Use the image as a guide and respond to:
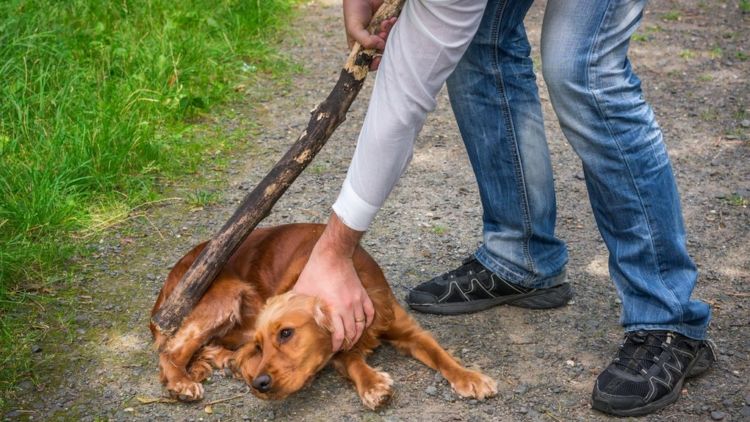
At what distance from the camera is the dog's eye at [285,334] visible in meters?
3.00

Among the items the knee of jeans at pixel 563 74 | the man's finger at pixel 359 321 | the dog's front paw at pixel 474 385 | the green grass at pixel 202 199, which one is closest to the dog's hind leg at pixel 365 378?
the man's finger at pixel 359 321

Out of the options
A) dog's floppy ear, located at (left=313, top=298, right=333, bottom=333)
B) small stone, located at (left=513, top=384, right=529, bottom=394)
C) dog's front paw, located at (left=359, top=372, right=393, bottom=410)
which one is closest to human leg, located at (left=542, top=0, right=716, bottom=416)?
small stone, located at (left=513, top=384, right=529, bottom=394)

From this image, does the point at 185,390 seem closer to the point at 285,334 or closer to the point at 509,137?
the point at 285,334

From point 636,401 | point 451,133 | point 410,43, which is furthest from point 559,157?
point 410,43

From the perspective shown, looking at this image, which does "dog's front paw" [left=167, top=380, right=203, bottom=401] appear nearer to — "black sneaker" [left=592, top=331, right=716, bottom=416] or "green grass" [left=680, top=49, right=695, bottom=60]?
"black sneaker" [left=592, top=331, right=716, bottom=416]

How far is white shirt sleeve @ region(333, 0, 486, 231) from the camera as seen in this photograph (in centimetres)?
250

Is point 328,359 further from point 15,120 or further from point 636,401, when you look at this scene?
point 15,120

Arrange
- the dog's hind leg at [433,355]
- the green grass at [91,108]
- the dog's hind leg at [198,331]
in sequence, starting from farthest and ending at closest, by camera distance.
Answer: the green grass at [91,108]
the dog's hind leg at [198,331]
the dog's hind leg at [433,355]

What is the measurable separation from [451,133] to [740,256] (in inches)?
76.9

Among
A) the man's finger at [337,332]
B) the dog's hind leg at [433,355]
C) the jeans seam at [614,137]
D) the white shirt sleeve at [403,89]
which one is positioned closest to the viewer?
the white shirt sleeve at [403,89]

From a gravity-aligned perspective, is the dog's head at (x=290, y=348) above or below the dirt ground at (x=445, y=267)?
above

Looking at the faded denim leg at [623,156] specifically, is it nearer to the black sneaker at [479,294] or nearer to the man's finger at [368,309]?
the black sneaker at [479,294]

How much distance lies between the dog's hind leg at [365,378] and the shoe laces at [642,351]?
2.42 feet

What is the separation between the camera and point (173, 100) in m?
5.47
